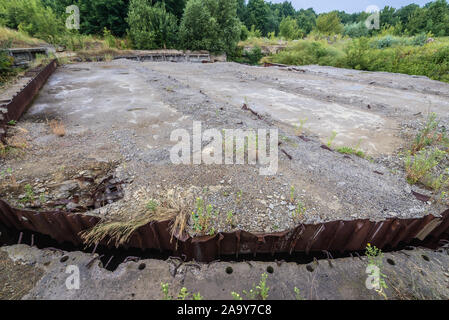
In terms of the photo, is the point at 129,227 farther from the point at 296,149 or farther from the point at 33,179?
the point at 296,149

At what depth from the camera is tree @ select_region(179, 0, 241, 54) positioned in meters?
21.2

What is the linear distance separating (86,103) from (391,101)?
10.5 m

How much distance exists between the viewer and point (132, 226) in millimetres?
2449

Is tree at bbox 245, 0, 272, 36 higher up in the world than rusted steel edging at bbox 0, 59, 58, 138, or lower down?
higher up

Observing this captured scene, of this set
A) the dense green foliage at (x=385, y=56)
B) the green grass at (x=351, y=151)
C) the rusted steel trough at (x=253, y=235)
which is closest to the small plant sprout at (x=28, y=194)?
the rusted steel trough at (x=253, y=235)

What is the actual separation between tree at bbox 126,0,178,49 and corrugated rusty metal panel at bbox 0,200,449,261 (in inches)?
862

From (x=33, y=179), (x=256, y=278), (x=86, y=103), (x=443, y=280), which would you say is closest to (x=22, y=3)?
(x=86, y=103)

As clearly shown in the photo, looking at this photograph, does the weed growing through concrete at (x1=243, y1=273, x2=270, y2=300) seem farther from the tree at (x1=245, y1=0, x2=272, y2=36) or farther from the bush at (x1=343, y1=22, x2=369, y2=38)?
the bush at (x1=343, y1=22, x2=369, y2=38)

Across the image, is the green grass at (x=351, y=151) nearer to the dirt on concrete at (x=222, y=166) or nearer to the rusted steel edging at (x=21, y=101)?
the dirt on concrete at (x=222, y=166)

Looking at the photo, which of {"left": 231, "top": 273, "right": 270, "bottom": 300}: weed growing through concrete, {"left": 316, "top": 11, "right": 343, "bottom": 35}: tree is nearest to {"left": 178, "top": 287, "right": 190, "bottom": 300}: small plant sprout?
{"left": 231, "top": 273, "right": 270, "bottom": 300}: weed growing through concrete

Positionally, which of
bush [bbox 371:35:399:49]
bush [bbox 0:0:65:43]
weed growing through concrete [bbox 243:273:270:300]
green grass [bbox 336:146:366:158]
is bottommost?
weed growing through concrete [bbox 243:273:270:300]

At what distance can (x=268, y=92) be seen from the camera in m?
9.06

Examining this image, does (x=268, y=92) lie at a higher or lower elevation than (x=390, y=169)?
higher

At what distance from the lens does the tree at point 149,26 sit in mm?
19605
